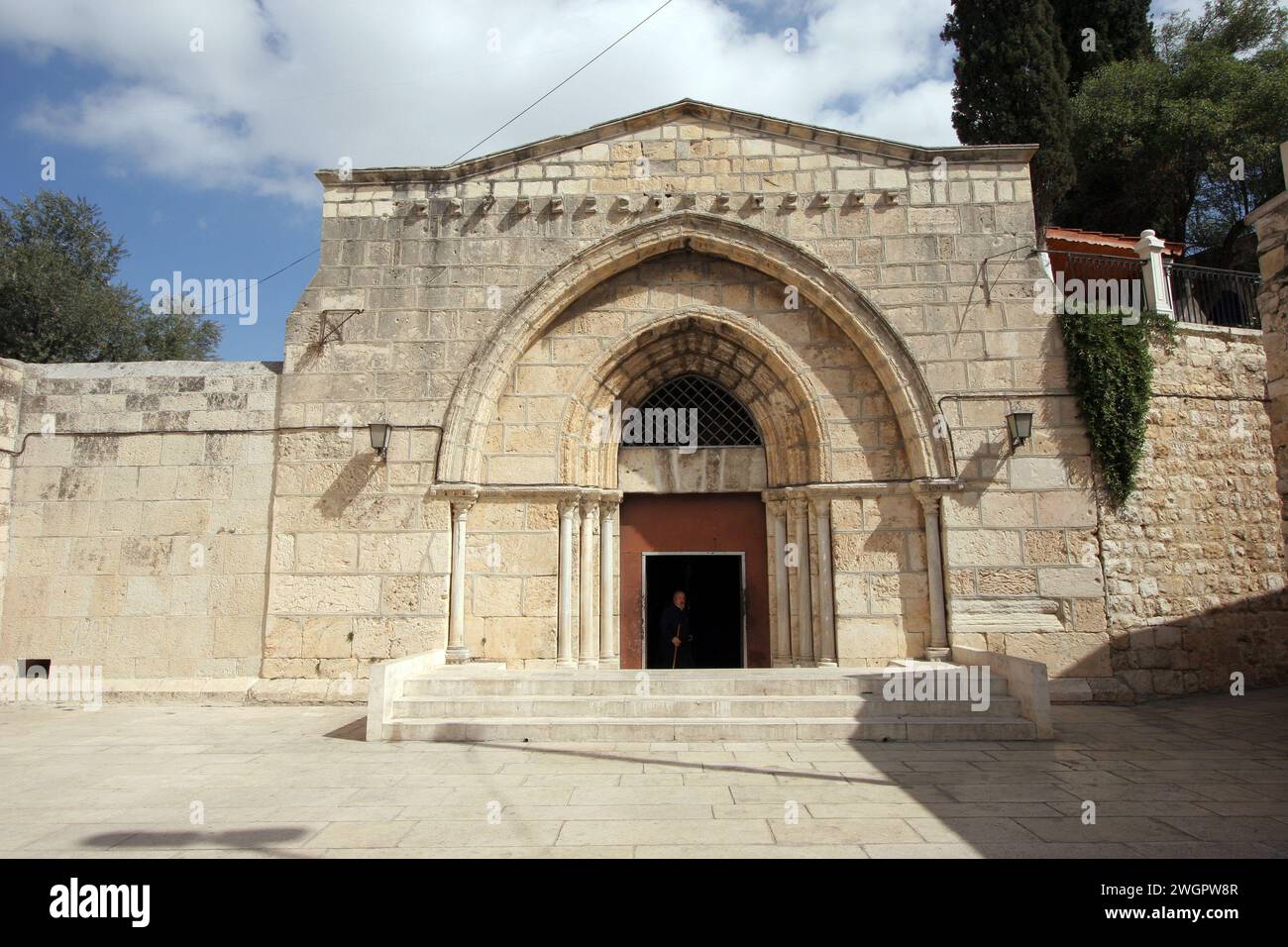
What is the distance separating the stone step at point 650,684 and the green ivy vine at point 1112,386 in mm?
3116

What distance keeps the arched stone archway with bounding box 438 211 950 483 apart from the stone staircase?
8.77ft

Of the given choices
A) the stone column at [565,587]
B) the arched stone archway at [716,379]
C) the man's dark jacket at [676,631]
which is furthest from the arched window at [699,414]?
the man's dark jacket at [676,631]

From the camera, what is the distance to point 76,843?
3.93 meters

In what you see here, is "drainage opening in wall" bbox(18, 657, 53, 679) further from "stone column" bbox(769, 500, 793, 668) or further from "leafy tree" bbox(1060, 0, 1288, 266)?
"leafy tree" bbox(1060, 0, 1288, 266)

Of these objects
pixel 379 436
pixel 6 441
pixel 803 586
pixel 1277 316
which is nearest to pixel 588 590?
pixel 803 586

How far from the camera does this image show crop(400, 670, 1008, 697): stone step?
23.9 feet

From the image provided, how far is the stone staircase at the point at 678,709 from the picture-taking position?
21.6ft

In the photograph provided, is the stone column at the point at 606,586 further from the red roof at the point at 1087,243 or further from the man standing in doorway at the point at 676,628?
the red roof at the point at 1087,243

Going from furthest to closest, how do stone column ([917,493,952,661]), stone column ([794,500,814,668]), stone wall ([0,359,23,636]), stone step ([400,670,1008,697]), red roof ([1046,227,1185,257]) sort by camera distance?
red roof ([1046,227,1185,257])
stone column ([794,500,814,668])
stone wall ([0,359,23,636])
stone column ([917,493,952,661])
stone step ([400,670,1008,697])

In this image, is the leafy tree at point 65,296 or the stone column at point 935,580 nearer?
the stone column at point 935,580

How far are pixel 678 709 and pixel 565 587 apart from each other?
2.58 meters

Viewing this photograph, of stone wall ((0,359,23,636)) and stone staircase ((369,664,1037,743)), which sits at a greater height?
stone wall ((0,359,23,636))

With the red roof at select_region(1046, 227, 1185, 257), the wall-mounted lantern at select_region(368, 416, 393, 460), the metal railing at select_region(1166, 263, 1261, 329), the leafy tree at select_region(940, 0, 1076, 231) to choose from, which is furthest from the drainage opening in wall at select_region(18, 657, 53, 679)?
the leafy tree at select_region(940, 0, 1076, 231)

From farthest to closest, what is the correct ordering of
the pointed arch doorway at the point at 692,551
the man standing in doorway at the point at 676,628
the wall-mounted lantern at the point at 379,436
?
the pointed arch doorway at the point at 692,551
the man standing in doorway at the point at 676,628
the wall-mounted lantern at the point at 379,436
